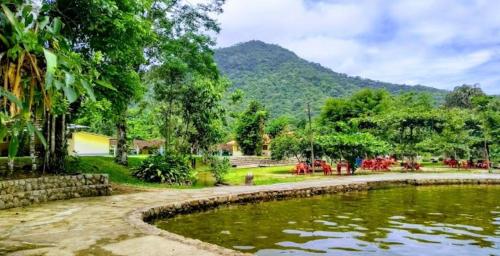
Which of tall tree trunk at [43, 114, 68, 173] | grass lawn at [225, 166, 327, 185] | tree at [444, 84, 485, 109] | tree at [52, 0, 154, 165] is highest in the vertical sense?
tree at [444, 84, 485, 109]

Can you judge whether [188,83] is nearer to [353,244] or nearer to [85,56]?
[85,56]

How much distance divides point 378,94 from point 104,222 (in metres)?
52.3

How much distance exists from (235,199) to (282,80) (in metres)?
91.8

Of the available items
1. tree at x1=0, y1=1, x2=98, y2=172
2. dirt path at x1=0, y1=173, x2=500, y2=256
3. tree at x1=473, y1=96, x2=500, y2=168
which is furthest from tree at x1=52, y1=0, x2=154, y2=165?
tree at x1=473, y1=96, x2=500, y2=168

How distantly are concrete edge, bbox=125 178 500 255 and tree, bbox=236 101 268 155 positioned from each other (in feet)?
125

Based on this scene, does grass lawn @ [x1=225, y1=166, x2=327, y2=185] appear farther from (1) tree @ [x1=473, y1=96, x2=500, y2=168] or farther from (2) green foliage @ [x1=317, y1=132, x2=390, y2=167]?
(1) tree @ [x1=473, y1=96, x2=500, y2=168]

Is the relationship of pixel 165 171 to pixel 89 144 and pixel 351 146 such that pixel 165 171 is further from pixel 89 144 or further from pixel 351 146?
pixel 89 144

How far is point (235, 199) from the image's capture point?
1522cm

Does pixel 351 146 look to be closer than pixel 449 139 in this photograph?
Yes

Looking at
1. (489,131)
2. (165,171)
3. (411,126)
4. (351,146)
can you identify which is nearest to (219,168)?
(165,171)

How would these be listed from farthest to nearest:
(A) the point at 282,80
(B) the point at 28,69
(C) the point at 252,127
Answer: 1. (A) the point at 282,80
2. (C) the point at 252,127
3. (B) the point at 28,69

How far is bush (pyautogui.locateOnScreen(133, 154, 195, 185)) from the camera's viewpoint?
21.0 metres

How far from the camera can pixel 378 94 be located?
57.3m

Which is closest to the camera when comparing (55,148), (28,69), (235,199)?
(28,69)
